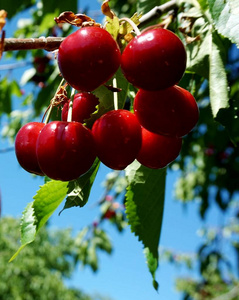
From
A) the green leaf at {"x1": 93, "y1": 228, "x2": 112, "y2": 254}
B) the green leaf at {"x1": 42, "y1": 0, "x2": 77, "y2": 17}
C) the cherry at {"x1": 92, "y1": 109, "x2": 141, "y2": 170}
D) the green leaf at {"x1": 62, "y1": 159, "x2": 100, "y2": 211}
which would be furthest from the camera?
the green leaf at {"x1": 93, "y1": 228, "x2": 112, "y2": 254}

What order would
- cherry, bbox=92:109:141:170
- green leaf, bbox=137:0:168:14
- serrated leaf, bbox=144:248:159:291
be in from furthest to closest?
green leaf, bbox=137:0:168:14, serrated leaf, bbox=144:248:159:291, cherry, bbox=92:109:141:170

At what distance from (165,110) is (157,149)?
104 millimetres

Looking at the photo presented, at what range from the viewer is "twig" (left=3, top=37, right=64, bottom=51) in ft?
2.30

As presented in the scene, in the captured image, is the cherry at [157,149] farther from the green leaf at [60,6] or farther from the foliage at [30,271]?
the foliage at [30,271]

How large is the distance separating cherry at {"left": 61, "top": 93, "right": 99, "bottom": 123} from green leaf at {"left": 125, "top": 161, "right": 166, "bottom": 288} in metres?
0.30

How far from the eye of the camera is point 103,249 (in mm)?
5051

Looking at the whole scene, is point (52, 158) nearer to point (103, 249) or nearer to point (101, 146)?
point (101, 146)

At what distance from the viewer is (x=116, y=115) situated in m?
0.84

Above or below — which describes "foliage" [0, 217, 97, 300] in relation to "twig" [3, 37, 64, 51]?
below

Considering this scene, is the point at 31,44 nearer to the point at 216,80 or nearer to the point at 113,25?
the point at 113,25

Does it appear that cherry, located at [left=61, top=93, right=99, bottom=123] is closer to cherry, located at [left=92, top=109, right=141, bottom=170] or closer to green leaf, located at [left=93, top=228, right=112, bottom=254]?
cherry, located at [left=92, top=109, right=141, bottom=170]

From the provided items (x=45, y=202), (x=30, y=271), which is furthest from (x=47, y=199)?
(x=30, y=271)

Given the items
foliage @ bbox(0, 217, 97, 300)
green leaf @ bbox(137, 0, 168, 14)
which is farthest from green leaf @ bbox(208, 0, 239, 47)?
foliage @ bbox(0, 217, 97, 300)

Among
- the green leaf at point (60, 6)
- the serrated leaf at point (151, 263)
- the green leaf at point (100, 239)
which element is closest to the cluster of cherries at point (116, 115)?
the serrated leaf at point (151, 263)
